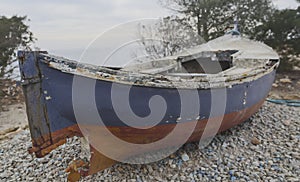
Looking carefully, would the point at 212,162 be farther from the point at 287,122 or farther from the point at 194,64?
the point at 194,64

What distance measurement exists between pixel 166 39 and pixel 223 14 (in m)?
2.62

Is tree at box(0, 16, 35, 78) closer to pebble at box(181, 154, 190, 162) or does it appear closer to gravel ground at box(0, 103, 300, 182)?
gravel ground at box(0, 103, 300, 182)

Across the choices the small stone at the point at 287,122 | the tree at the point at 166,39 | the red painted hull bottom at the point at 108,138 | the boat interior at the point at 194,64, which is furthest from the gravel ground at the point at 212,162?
the tree at the point at 166,39

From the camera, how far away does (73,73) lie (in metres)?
2.18

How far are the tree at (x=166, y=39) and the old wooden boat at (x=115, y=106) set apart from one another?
5.81 metres

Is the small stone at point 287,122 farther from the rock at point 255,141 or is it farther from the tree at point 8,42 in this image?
the tree at point 8,42

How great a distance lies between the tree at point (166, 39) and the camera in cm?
867

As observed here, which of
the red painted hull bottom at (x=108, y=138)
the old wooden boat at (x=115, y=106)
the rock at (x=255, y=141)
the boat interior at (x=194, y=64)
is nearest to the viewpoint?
the old wooden boat at (x=115, y=106)

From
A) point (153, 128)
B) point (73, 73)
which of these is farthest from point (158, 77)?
point (73, 73)

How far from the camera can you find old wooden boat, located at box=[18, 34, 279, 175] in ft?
7.30

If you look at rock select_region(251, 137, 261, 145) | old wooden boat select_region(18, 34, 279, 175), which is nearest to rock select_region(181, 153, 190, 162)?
old wooden boat select_region(18, 34, 279, 175)

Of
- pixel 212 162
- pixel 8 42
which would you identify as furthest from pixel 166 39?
pixel 212 162

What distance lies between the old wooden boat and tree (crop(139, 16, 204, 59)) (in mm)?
5813

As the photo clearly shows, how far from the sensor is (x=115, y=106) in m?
2.34
